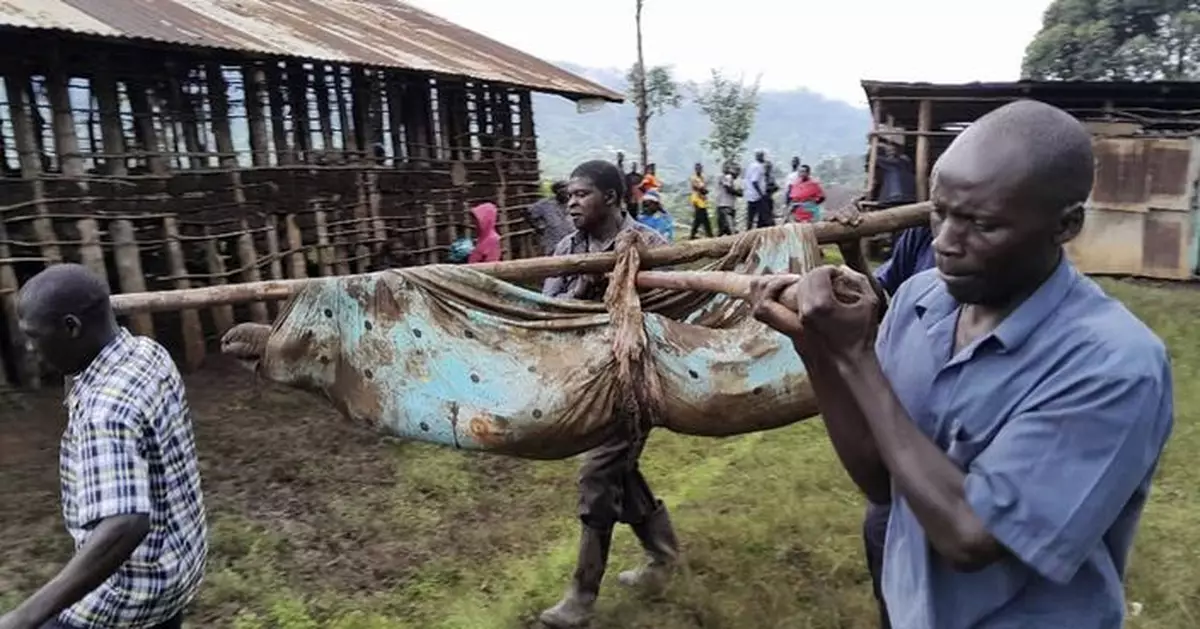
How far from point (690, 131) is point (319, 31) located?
323ft

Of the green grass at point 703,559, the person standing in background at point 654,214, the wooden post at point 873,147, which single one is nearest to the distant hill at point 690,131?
the wooden post at point 873,147

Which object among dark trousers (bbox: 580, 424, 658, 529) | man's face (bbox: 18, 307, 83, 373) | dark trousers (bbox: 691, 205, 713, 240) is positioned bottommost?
dark trousers (bbox: 691, 205, 713, 240)

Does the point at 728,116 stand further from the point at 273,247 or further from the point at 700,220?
the point at 273,247

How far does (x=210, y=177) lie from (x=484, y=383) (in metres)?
5.83

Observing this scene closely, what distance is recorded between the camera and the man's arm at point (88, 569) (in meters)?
1.88

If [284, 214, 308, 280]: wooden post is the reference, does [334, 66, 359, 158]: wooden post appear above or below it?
above

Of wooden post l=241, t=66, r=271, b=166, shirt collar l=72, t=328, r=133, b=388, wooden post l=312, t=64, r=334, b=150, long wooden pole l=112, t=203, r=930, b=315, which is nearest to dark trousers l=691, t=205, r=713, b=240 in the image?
wooden post l=312, t=64, r=334, b=150

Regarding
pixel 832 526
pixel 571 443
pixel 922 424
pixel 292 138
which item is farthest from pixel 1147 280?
pixel 922 424

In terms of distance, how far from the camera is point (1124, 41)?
17797mm

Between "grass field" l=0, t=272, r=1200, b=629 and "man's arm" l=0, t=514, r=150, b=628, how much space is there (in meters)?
1.95

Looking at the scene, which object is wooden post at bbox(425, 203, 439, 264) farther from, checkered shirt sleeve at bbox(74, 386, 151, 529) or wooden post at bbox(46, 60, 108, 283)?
checkered shirt sleeve at bbox(74, 386, 151, 529)

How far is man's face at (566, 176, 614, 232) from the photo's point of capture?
3508mm

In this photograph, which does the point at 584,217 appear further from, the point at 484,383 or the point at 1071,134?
the point at 1071,134

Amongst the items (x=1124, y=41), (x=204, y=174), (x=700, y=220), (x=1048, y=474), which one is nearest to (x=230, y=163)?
(x=204, y=174)
